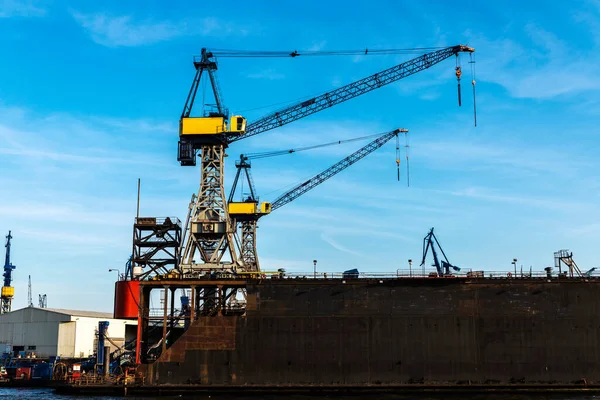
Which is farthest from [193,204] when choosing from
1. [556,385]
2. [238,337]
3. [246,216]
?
[246,216]

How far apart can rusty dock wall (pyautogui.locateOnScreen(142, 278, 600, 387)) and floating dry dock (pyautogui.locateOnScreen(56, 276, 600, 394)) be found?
3.7 inches

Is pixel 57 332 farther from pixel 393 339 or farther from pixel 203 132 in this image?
pixel 393 339

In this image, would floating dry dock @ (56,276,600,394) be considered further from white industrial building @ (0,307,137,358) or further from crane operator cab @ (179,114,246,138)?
white industrial building @ (0,307,137,358)

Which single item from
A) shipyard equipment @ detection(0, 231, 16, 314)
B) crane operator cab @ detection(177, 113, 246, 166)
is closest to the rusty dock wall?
crane operator cab @ detection(177, 113, 246, 166)

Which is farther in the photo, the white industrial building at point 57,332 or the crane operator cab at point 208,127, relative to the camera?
the white industrial building at point 57,332

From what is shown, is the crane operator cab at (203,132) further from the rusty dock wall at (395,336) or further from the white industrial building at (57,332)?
the white industrial building at (57,332)

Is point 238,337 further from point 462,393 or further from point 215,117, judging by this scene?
point 215,117

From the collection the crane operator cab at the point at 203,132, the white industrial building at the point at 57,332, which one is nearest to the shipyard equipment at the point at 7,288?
the white industrial building at the point at 57,332

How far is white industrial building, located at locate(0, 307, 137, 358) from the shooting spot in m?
105

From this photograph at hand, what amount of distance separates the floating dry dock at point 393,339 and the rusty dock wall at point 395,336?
0.09 m

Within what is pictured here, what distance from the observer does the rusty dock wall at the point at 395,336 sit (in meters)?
62.9

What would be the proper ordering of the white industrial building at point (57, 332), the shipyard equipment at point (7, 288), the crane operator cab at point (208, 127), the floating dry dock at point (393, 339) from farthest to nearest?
the shipyard equipment at point (7, 288) < the white industrial building at point (57, 332) < the crane operator cab at point (208, 127) < the floating dry dock at point (393, 339)

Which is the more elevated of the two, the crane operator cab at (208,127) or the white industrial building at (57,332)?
the crane operator cab at (208,127)

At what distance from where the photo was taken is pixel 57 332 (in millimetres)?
105625
